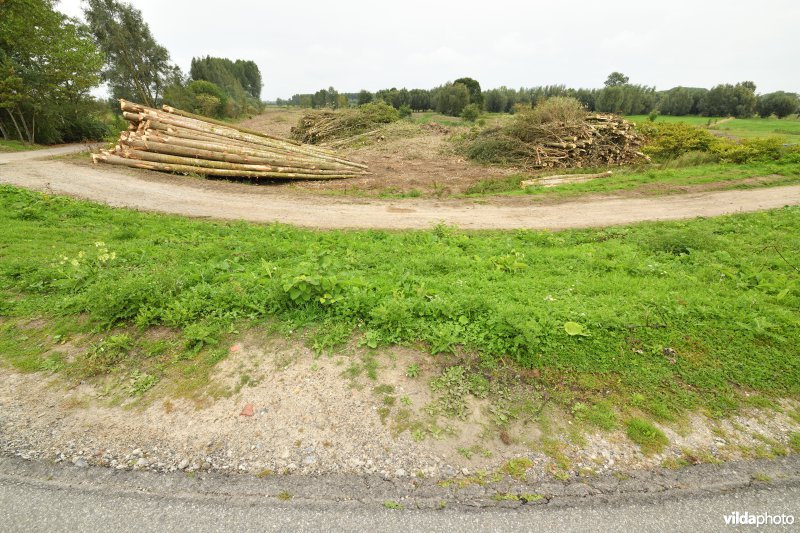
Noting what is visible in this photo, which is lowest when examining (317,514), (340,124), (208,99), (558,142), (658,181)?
(317,514)

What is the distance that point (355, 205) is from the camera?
41.5 feet

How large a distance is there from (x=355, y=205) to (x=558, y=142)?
14172 mm

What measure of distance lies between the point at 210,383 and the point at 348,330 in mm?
1866

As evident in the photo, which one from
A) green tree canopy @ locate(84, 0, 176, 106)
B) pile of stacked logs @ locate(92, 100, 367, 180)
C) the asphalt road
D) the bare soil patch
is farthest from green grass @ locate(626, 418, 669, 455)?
green tree canopy @ locate(84, 0, 176, 106)

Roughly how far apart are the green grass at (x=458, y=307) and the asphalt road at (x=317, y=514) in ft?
3.25

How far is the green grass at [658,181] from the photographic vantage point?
14191 mm

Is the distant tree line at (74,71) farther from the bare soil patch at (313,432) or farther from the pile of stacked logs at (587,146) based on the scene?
the pile of stacked logs at (587,146)

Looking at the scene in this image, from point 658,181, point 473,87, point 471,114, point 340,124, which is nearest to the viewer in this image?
point 658,181

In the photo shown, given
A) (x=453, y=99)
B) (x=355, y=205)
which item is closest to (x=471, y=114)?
(x=453, y=99)

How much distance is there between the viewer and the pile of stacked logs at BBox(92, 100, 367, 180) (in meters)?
15.6

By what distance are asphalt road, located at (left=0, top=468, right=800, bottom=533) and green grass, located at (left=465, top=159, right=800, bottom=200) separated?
11710 mm

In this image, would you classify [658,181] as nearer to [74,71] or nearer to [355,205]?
[355,205]

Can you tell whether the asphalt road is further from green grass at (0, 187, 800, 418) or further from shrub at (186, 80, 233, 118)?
shrub at (186, 80, 233, 118)

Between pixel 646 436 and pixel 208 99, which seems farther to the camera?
pixel 208 99
